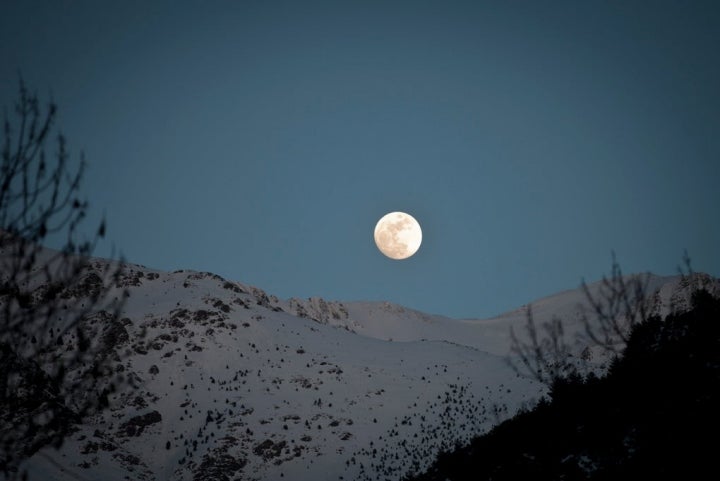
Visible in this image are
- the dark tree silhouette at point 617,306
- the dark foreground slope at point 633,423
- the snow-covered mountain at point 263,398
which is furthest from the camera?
the snow-covered mountain at point 263,398

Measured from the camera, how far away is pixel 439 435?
45469 millimetres

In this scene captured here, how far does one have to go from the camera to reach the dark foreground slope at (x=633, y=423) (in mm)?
11445

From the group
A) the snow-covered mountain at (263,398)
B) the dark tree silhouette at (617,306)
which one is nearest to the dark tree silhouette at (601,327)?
the dark tree silhouette at (617,306)

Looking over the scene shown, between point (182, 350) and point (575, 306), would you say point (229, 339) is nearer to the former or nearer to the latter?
point (182, 350)

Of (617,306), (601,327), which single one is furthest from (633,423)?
(601,327)

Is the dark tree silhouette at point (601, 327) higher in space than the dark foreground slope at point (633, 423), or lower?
higher

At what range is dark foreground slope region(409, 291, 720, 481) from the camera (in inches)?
451

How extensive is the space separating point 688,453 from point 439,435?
37.0 m

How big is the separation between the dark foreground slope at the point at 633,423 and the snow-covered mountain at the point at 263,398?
38.6ft

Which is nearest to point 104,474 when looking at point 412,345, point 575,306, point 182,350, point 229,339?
point 182,350

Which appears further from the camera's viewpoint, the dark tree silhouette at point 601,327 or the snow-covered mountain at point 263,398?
the snow-covered mountain at point 263,398

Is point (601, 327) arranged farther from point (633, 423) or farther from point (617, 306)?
point (633, 423)

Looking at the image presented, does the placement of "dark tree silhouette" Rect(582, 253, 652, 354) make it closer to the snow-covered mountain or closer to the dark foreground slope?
the dark foreground slope

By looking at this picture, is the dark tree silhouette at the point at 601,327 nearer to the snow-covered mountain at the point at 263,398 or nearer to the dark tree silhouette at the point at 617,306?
the dark tree silhouette at the point at 617,306
